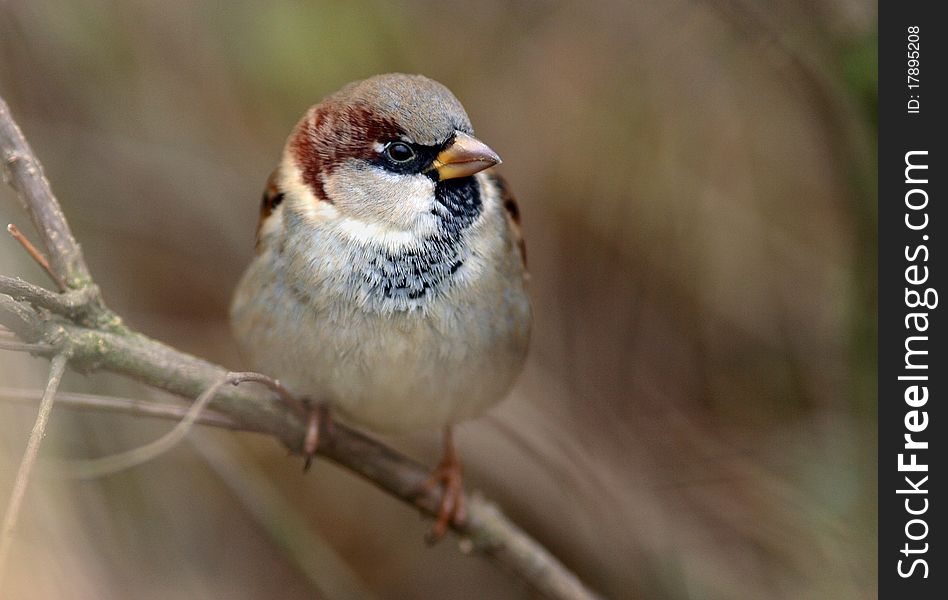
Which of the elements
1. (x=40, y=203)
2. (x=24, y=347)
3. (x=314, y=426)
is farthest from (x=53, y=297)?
(x=314, y=426)

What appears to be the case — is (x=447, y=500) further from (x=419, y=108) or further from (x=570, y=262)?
(x=570, y=262)

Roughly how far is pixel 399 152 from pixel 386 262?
0.78 feet

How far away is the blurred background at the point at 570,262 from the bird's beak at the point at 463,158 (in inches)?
46.3

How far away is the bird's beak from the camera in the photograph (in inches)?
85.0

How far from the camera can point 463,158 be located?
85.9 inches

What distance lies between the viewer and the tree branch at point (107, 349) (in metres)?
1.80

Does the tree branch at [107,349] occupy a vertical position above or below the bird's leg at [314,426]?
above

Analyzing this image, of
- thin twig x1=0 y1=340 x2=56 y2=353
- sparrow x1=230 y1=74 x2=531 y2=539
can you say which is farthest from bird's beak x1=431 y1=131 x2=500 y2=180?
thin twig x1=0 y1=340 x2=56 y2=353

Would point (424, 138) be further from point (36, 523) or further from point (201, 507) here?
point (201, 507)

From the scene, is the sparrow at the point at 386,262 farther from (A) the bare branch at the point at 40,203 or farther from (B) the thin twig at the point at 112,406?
(A) the bare branch at the point at 40,203

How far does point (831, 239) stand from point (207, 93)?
6.97 ft

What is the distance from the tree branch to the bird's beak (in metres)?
0.63

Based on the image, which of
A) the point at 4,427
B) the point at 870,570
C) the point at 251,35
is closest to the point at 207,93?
the point at 251,35

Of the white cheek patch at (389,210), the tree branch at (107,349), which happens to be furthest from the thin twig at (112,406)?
the white cheek patch at (389,210)
